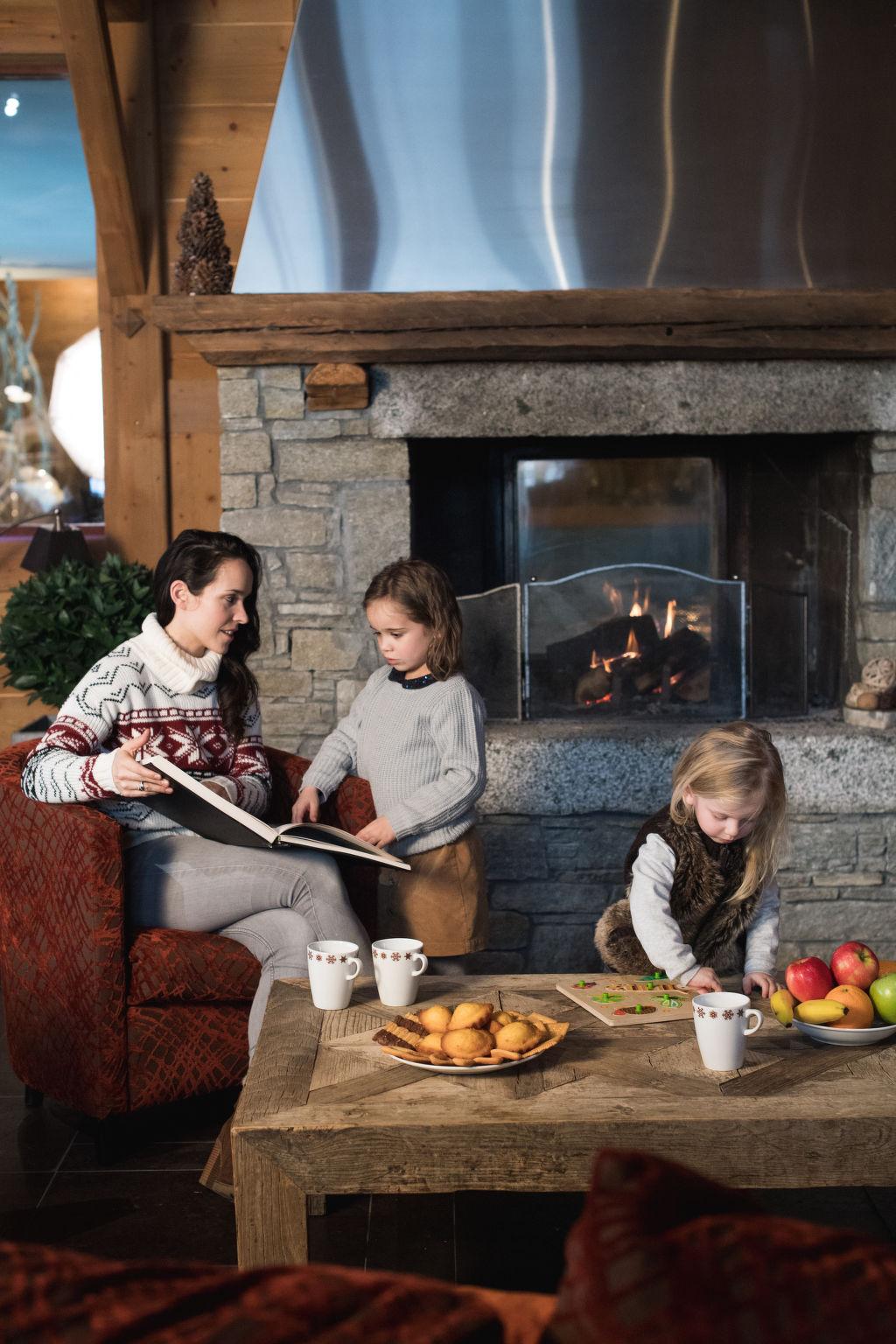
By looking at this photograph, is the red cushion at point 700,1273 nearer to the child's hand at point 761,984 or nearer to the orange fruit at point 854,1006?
the orange fruit at point 854,1006

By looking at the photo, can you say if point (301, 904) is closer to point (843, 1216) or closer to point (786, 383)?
point (843, 1216)

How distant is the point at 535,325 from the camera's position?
354 centimetres

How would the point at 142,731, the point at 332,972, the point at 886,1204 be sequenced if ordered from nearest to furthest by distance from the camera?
the point at 332,972, the point at 886,1204, the point at 142,731

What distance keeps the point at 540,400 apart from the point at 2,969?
2018 mm

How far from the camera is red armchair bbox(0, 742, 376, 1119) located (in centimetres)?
243

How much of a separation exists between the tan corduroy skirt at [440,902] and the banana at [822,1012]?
3.35ft

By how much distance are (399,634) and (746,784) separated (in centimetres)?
81

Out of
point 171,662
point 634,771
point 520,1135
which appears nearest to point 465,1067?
point 520,1135

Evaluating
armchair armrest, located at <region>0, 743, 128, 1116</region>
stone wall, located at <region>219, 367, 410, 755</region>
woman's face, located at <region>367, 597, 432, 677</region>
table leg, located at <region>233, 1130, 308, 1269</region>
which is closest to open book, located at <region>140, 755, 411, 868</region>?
armchair armrest, located at <region>0, 743, 128, 1116</region>

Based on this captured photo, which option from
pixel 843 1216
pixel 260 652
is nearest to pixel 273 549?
pixel 260 652

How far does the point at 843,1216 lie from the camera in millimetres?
2273

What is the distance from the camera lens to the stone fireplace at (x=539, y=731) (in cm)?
365

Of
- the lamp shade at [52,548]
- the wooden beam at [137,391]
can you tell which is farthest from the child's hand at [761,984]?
the wooden beam at [137,391]

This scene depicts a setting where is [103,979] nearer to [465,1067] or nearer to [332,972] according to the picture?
[332,972]
